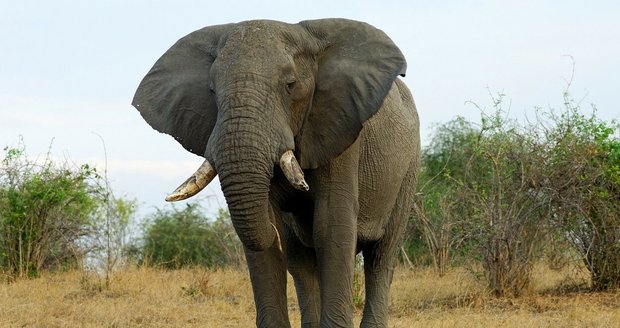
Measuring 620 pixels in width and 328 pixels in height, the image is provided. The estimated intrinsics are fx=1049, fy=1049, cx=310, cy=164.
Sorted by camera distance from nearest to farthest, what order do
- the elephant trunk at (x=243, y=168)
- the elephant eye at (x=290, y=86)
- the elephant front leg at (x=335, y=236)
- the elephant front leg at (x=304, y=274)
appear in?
the elephant trunk at (x=243, y=168) → the elephant eye at (x=290, y=86) → the elephant front leg at (x=335, y=236) → the elephant front leg at (x=304, y=274)

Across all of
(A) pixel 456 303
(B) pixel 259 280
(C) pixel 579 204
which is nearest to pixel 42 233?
(A) pixel 456 303

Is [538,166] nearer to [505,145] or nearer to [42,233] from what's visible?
[505,145]

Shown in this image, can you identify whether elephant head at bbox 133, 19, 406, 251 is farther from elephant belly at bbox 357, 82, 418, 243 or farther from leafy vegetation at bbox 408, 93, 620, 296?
leafy vegetation at bbox 408, 93, 620, 296

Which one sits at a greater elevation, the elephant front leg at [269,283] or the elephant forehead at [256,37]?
the elephant forehead at [256,37]

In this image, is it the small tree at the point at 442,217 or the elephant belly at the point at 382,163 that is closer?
the elephant belly at the point at 382,163

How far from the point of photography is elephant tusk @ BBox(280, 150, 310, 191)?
5.37m

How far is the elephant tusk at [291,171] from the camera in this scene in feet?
17.6

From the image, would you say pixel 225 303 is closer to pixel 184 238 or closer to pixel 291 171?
pixel 291 171

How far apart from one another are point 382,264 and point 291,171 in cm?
245

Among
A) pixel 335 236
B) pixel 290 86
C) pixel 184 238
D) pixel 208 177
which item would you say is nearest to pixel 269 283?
pixel 335 236

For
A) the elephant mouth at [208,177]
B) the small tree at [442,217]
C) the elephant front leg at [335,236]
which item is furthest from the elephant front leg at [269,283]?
the small tree at [442,217]

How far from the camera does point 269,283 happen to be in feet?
20.4

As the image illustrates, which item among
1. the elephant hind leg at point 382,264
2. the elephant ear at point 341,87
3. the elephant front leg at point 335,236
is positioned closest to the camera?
the elephant ear at point 341,87

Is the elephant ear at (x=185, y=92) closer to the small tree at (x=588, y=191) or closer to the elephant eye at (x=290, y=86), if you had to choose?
the elephant eye at (x=290, y=86)
